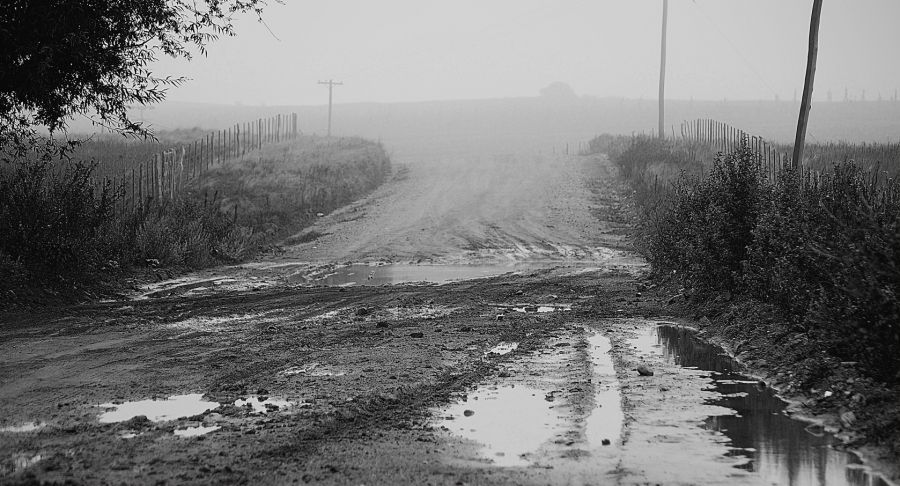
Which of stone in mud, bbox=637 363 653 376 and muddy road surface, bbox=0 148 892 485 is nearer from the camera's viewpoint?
muddy road surface, bbox=0 148 892 485

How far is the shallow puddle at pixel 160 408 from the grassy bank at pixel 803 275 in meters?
5.10

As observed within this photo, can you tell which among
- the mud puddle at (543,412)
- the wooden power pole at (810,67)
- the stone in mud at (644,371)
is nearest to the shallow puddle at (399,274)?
the wooden power pole at (810,67)

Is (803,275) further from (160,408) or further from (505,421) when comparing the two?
(160,408)

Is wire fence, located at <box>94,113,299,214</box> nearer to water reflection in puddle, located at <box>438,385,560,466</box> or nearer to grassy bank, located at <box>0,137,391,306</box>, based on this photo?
grassy bank, located at <box>0,137,391,306</box>

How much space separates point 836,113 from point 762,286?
104m

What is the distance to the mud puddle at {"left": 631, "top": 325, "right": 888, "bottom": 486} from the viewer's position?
5.48 m

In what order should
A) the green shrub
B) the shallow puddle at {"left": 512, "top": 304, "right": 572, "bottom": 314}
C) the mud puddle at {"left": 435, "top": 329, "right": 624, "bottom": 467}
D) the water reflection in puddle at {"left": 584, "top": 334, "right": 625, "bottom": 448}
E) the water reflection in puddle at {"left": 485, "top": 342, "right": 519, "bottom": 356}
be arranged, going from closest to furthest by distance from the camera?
the mud puddle at {"left": 435, "top": 329, "right": 624, "bottom": 467}
the water reflection in puddle at {"left": 584, "top": 334, "right": 625, "bottom": 448}
the water reflection in puddle at {"left": 485, "top": 342, "right": 519, "bottom": 356}
the green shrub
the shallow puddle at {"left": 512, "top": 304, "right": 572, "bottom": 314}

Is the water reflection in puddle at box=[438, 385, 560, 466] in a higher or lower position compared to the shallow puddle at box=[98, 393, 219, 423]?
higher

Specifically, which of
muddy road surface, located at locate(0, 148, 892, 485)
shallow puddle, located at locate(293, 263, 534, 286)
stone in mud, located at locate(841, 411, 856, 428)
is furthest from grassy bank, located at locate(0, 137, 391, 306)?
stone in mud, located at locate(841, 411, 856, 428)

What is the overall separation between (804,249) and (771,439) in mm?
3359

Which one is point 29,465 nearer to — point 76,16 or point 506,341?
point 506,341

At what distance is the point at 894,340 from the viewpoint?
664cm

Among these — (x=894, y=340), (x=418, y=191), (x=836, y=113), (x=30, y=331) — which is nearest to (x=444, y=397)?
(x=894, y=340)

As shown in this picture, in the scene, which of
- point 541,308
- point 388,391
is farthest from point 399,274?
point 388,391
